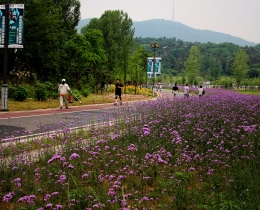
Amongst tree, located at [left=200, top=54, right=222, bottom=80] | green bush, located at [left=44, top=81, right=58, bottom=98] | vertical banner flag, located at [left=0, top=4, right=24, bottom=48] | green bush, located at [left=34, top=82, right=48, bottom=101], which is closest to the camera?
vertical banner flag, located at [left=0, top=4, right=24, bottom=48]

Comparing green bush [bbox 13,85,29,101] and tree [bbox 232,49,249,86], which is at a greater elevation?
tree [bbox 232,49,249,86]

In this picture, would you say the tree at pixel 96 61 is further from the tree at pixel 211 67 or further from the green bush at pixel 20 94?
the tree at pixel 211 67

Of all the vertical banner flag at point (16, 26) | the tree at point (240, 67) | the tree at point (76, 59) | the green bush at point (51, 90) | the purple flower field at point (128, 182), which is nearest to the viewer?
the purple flower field at point (128, 182)

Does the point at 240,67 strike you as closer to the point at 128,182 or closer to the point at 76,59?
the point at 76,59

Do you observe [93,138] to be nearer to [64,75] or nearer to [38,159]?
[38,159]

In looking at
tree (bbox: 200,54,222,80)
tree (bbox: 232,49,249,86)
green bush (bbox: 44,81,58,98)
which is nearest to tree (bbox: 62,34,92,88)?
green bush (bbox: 44,81,58,98)

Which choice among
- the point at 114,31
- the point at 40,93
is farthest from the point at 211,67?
the point at 40,93

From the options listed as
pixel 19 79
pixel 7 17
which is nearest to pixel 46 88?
pixel 19 79

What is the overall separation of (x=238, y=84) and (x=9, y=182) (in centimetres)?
8452

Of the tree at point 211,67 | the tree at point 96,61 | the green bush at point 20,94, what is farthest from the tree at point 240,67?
the green bush at point 20,94

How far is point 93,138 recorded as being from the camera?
7898 mm

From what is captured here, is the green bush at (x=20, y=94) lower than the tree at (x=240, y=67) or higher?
lower

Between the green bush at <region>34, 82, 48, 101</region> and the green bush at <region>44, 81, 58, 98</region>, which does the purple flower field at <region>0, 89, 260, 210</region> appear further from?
the green bush at <region>44, 81, 58, 98</region>

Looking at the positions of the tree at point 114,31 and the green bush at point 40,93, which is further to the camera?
the tree at point 114,31
